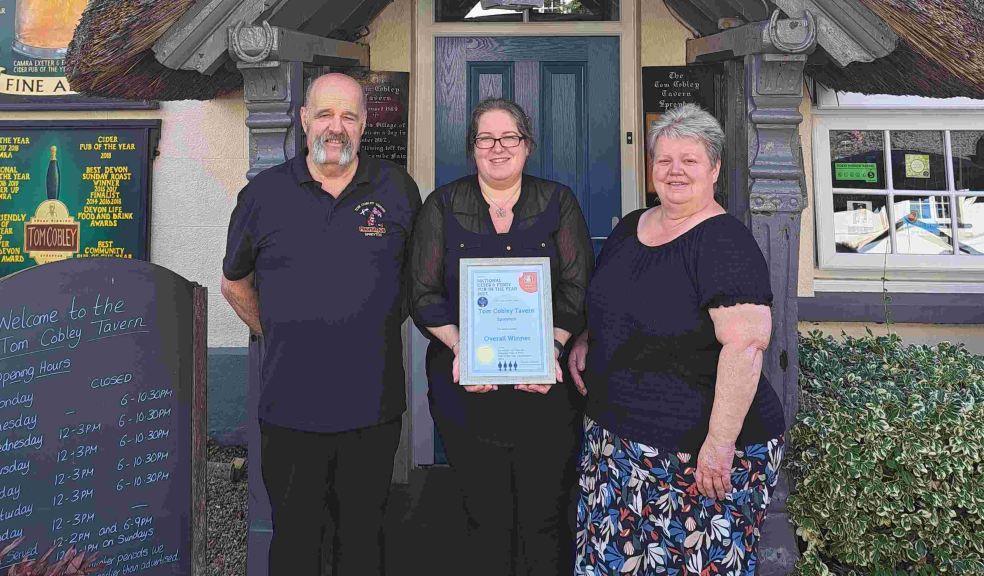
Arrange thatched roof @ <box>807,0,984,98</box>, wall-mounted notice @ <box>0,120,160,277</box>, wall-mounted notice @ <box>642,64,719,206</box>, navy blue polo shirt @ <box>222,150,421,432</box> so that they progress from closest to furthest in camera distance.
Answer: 1. navy blue polo shirt @ <box>222,150,421,432</box>
2. thatched roof @ <box>807,0,984,98</box>
3. wall-mounted notice @ <box>642,64,719,206</box>
4. wall-mounted notice @ <box>0,120,160,277</box>

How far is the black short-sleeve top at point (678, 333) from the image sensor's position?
6.99ft

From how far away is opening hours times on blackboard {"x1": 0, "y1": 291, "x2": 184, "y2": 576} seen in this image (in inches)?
92.8

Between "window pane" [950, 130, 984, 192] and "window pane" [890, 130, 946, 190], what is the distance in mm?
90

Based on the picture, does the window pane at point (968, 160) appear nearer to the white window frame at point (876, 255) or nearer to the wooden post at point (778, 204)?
the white window frame at point (876, 255)

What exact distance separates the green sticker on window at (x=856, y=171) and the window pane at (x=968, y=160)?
57 centimetres

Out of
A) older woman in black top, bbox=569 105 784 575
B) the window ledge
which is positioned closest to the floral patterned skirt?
older woman in black top, bbox=569 105 784 575

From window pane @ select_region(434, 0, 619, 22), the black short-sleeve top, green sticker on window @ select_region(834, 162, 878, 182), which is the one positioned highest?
window pane @ select_region(434, 0, 619, 22)

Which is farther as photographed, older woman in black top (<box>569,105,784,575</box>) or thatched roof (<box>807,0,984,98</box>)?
thatched roof (<box>807,0,984,98</box>)

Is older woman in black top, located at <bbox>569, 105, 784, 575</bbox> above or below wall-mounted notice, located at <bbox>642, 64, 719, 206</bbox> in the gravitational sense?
below

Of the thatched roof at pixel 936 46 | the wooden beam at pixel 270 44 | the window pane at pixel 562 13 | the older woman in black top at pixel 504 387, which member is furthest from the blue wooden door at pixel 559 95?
the older woman in black top at pixel 504 387

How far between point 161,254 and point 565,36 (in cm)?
320

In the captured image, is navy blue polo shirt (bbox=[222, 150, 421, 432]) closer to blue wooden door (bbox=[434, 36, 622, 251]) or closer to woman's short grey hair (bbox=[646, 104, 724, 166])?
woman's short grey hair (bbox=[646, 104, 724, 166])

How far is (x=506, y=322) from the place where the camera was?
2.38m

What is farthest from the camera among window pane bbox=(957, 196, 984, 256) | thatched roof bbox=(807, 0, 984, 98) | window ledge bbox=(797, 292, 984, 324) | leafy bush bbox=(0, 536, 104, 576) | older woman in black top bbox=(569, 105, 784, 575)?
window pane bbox=(957, 196, 984, 256)
